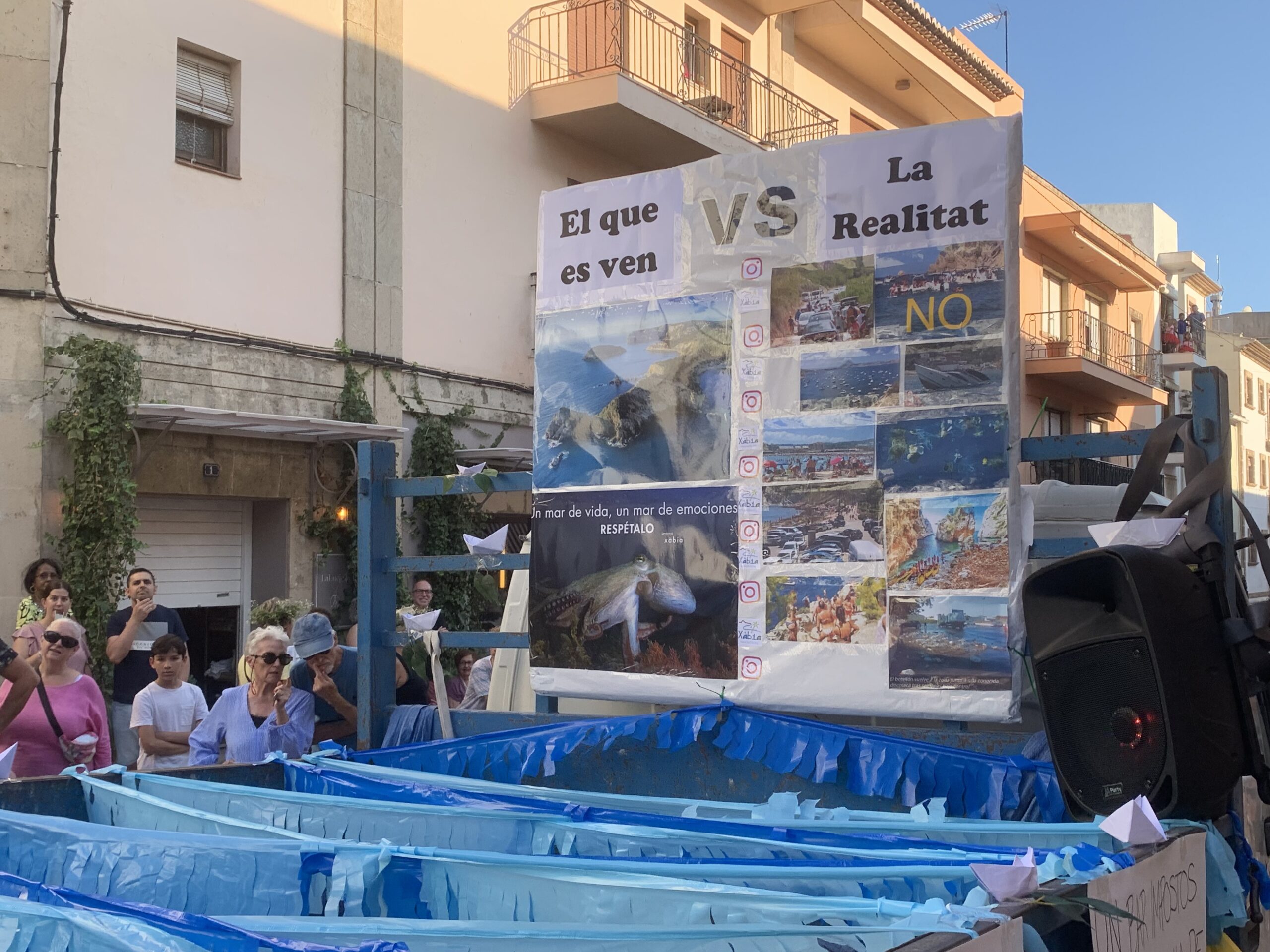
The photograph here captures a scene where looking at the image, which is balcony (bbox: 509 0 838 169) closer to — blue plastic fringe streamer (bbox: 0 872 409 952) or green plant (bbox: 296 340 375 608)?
green plant (bbox: 296 340 375 608)

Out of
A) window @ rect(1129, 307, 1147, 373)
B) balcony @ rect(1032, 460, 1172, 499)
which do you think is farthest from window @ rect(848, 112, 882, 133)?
window @ rect(1129, 307, 1147, 373)

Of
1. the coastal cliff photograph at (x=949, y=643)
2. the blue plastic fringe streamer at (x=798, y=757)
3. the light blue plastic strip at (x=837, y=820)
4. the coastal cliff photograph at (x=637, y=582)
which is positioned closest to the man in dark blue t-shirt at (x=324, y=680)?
the blue plastic fringe streamer at (x=798, y=757)

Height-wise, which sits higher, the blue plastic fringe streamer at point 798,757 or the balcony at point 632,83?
the balcony at point 632,83

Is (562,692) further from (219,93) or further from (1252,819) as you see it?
(219,93)

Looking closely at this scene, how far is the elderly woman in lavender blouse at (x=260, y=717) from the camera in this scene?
4773 millimetres

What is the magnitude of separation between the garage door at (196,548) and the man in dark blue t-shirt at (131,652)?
94.2 inches

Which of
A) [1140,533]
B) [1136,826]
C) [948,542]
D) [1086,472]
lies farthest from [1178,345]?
[1136,826]

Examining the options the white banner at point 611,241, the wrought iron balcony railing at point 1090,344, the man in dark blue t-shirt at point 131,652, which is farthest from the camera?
the wrought iron balcony railing at point 1090,344

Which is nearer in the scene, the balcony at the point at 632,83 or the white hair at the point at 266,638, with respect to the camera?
the white hair at the point at 266,638

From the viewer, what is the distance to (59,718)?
19.1 ft

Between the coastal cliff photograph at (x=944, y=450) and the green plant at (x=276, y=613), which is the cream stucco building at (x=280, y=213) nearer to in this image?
the green plant at (x=276, y=613)

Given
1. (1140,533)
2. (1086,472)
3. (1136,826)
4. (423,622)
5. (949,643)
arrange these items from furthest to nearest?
(1086,472) → (423,622) → (949,643) → (1140,533) → (1136,826)

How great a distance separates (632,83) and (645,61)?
1629 mm

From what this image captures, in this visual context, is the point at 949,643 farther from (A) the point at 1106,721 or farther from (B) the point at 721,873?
(B) the point at 721,873
